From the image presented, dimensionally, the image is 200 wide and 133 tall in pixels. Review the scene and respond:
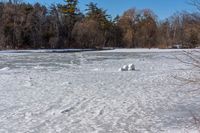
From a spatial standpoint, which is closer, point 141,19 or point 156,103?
point 156,103

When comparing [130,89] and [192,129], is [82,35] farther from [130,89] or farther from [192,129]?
[192,129]

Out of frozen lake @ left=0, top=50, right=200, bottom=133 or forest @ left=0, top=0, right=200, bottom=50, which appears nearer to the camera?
frozen lake @ left=0, top=50, right=200, bottom=133

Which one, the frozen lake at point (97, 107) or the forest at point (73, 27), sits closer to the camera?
the frozen lake at point (97, 107)

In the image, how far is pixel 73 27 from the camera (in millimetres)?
62281

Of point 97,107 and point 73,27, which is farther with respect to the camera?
point 73,27

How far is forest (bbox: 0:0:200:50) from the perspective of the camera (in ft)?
178

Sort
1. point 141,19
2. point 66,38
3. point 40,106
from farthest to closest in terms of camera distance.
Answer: point 141,19 → point 66,38 → point 40,106

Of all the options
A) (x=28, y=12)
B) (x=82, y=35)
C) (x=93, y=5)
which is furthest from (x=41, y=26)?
(x=93, y=5)

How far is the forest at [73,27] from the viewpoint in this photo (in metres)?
54.3

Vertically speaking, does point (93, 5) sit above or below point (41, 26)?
above

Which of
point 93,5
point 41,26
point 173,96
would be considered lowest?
point 173,96

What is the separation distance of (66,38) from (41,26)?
5772mm

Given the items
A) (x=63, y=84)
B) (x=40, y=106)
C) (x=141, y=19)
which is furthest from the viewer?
(x=141, y=19)

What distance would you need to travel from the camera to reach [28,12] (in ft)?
190
